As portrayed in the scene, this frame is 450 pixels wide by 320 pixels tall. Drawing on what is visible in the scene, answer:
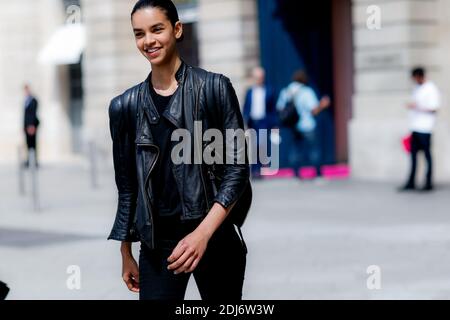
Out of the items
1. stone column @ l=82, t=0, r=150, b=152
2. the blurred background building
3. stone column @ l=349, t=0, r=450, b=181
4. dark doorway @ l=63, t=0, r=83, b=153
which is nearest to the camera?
stone column @ l=349, t=0, r=450, b=181

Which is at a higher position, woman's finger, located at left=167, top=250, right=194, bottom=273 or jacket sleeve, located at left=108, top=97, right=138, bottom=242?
jacket sleeve, located at left=108, top=97, right=138, bottom=242

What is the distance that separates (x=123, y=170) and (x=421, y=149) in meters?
10.7

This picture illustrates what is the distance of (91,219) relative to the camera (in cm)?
1230

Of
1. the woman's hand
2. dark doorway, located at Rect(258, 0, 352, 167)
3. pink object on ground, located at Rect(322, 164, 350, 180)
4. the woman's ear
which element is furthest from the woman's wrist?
dark doorway, located at Rect(258, 0, 352, 167)

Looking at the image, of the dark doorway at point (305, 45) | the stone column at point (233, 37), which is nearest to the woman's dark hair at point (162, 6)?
the dark doorway at point (305, 45)

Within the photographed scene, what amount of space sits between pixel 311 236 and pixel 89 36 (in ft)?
42.8

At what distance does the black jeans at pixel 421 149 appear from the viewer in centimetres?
1380

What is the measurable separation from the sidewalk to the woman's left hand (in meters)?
3.80

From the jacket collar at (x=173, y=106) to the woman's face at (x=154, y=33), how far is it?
0.10 meters

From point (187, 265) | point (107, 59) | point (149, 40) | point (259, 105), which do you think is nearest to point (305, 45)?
point (259, 105)

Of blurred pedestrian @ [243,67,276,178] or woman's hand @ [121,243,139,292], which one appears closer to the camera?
woman's hand @ [121,243,139,292]

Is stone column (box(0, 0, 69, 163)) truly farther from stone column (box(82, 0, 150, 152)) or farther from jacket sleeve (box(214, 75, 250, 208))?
jacket sleeve (box(214, 75, 250, 208))

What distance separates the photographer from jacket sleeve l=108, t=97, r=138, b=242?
377 centimetres

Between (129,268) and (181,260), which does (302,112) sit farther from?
(181,260)
